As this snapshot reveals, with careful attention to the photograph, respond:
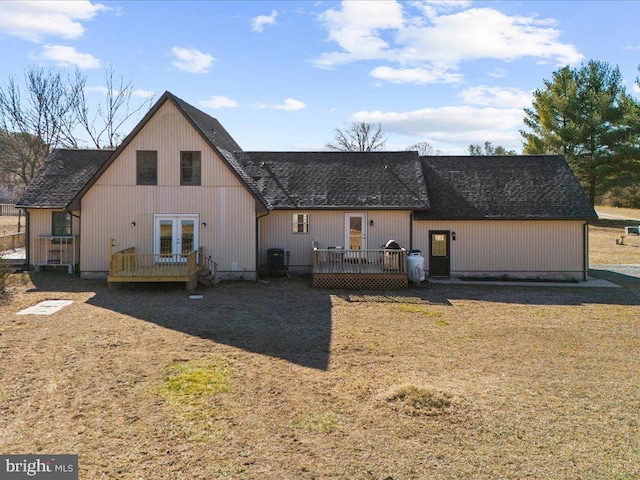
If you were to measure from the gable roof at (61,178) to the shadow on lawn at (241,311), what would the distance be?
2.94 metres

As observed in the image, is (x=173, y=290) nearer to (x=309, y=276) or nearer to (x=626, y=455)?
(x=309, y=276)

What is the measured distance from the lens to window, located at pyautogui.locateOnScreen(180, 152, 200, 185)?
1783 cm

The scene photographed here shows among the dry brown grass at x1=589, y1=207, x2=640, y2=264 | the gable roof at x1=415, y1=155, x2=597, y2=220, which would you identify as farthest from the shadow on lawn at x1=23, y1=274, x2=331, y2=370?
the dry brown grass at x1=589, y1=207, x2=640, y2=264

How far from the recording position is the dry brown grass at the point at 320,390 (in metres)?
5.70

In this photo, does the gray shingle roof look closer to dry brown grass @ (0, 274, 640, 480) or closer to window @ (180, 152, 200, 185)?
window @ (180, 152, 200, 185)

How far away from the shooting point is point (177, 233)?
17.9 m

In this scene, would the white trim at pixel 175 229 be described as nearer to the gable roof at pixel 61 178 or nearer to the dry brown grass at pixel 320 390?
the gable roof at pixel 61 178

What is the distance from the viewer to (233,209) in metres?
18.0

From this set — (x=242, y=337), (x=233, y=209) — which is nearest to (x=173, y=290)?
(x=233, y=209)

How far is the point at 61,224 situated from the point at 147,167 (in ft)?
16.4

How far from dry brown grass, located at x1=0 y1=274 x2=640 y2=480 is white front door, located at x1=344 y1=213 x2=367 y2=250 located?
5.86m

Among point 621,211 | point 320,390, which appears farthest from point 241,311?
point 621,211

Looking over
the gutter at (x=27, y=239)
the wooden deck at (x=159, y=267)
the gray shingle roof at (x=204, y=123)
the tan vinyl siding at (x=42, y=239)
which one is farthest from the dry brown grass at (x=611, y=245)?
the gutter at (x=27, y=239)

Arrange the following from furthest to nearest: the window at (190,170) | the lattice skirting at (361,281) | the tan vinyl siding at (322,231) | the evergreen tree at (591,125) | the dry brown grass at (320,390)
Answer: the evergreen tree at (591,125), the tan vinyl siding at (322,231), the window at (190,170), the lattice skirting at (361,281), the dry brown grass at (320,390)
